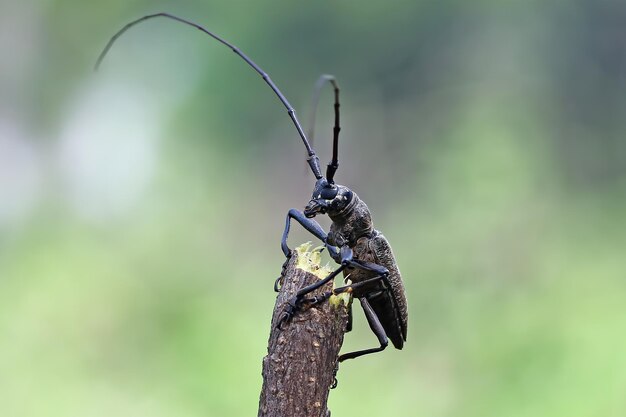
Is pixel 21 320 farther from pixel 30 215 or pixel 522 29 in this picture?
pixel 522 29

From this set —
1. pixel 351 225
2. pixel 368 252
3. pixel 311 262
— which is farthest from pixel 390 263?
pixel 311 262

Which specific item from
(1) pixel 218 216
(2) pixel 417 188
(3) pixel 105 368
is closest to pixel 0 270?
(3) pixel 105 368

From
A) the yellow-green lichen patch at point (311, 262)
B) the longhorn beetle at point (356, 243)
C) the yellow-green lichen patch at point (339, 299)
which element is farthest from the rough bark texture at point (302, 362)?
the longhorn beetle at point (356, 243)

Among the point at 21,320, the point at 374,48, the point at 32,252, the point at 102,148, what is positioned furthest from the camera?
the point at 374,48

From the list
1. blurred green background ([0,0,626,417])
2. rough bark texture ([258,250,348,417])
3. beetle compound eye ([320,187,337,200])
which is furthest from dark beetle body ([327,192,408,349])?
blurred green background ([0,0,626,417])

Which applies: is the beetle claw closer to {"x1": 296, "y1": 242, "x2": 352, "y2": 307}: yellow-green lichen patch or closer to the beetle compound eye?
{"x1": 296, "y1": 242, "x2": 352, "y2": 307}: yellow-green lichen patch

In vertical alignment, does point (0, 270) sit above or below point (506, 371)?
above

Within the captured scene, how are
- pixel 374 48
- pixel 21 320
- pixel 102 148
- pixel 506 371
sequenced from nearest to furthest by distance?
pixel 506 371
pixel 21 320
pixel 102 148
pixel 374 48
